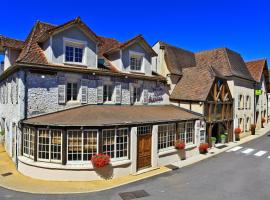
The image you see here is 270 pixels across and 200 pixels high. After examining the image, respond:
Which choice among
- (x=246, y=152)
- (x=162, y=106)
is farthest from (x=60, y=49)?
(x=246, y=152)

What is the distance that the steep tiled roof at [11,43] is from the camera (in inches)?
667

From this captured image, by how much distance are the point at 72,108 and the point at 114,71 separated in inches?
186

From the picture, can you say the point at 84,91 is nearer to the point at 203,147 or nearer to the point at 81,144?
the point at 81,144

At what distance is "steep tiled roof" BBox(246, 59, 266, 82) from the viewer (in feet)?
110

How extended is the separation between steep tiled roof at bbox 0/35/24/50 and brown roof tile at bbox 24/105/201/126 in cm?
613

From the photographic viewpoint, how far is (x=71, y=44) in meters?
17.0

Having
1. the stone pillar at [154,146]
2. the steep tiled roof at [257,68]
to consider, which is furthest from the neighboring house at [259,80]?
the stone pillar at [154,146]

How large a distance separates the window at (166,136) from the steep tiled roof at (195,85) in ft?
16.0

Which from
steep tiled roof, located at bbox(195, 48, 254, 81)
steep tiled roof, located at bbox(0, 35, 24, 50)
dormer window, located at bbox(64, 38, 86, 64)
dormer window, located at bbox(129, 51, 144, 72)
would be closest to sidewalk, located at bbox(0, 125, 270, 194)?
dormer window, located at bbox(64, 38, 86, 64)

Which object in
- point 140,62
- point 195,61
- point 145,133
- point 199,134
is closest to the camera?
point 145,133

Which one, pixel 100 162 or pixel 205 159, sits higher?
pixel 100 162

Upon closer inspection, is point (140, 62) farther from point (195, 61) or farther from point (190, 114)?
point (195, 61)

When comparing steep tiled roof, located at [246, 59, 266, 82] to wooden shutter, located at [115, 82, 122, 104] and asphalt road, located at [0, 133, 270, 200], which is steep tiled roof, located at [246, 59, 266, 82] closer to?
asphalt road, located at [0, 133, 270, 200]

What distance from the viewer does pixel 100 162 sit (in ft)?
43.4
